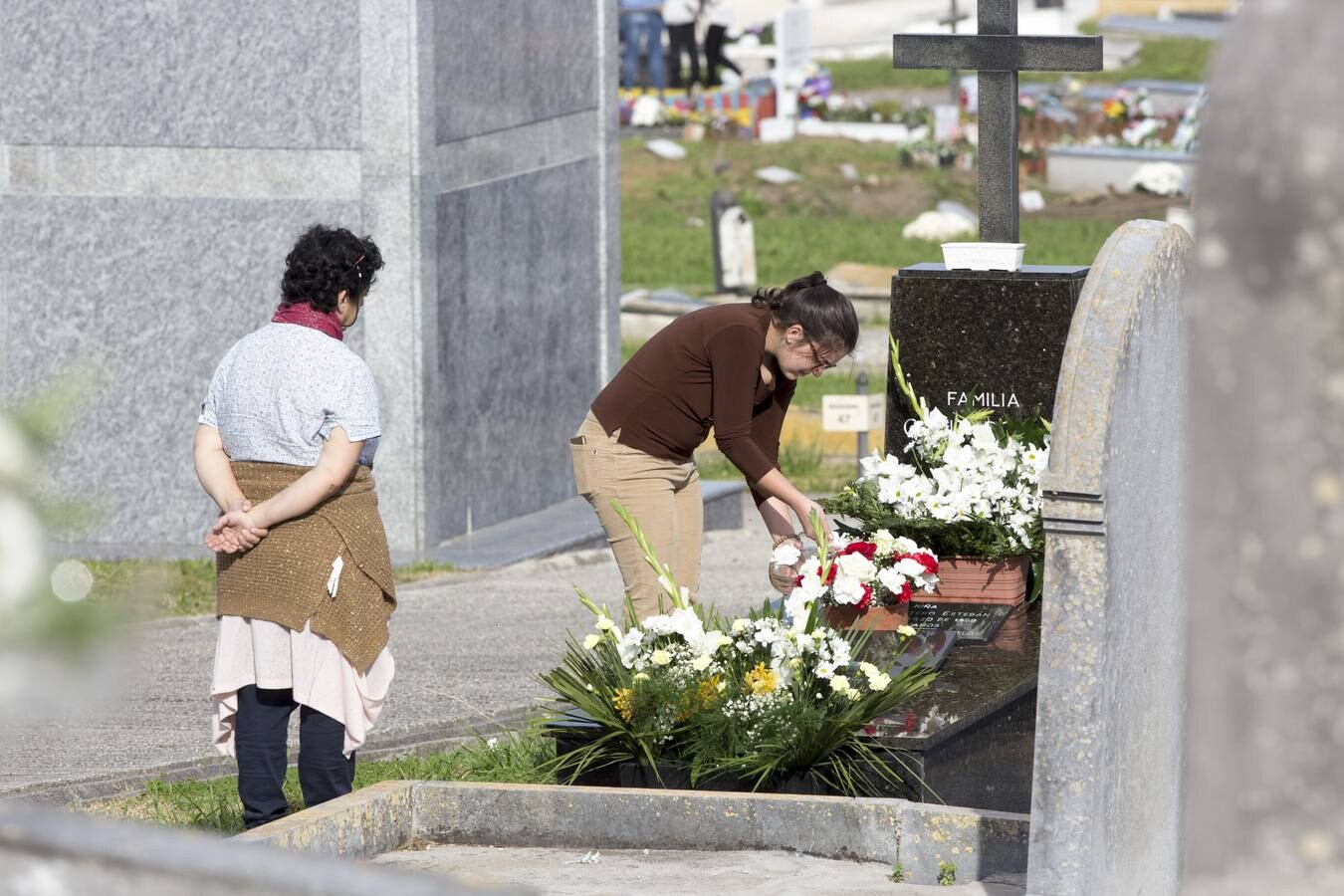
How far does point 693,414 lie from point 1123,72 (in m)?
38.0

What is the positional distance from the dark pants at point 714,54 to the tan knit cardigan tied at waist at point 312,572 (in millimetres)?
37191

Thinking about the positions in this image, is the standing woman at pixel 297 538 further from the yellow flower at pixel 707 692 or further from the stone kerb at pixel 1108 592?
the stone kerb at pixel 1108 592

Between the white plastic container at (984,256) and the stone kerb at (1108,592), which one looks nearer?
the stone kerb at (1108,592)

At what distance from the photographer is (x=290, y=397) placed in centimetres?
443

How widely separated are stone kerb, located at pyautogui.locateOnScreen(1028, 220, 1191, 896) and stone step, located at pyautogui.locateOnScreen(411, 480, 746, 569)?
16.6 ft

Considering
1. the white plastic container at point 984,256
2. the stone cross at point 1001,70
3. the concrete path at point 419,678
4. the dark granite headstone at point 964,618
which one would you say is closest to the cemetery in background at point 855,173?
the concrete path at point 419,678

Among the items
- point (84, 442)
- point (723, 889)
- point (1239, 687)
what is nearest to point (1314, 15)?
point (1239, 687)

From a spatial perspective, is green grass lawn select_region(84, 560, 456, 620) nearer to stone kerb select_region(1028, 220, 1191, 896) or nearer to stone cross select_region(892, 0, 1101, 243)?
stone cross select_region(892, 0, 1101, 243)

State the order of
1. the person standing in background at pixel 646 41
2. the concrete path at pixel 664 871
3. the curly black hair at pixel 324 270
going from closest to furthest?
the concrete path at pixel 664 871, the curly black hair at pixel 324 270, the person standing in background at pixel 646 41

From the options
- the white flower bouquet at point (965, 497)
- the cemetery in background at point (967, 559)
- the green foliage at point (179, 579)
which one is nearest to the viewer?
the cemetery in background at point (967, 559)

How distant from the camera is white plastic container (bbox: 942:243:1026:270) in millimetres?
6379

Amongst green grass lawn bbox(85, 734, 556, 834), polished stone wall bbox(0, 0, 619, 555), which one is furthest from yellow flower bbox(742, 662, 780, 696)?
polished stone wall bbox(0, 0, 619, 555)

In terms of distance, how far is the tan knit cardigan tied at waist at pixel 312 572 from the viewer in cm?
444

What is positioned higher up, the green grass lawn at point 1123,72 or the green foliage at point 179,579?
the green grass lawn at point 1123,72
